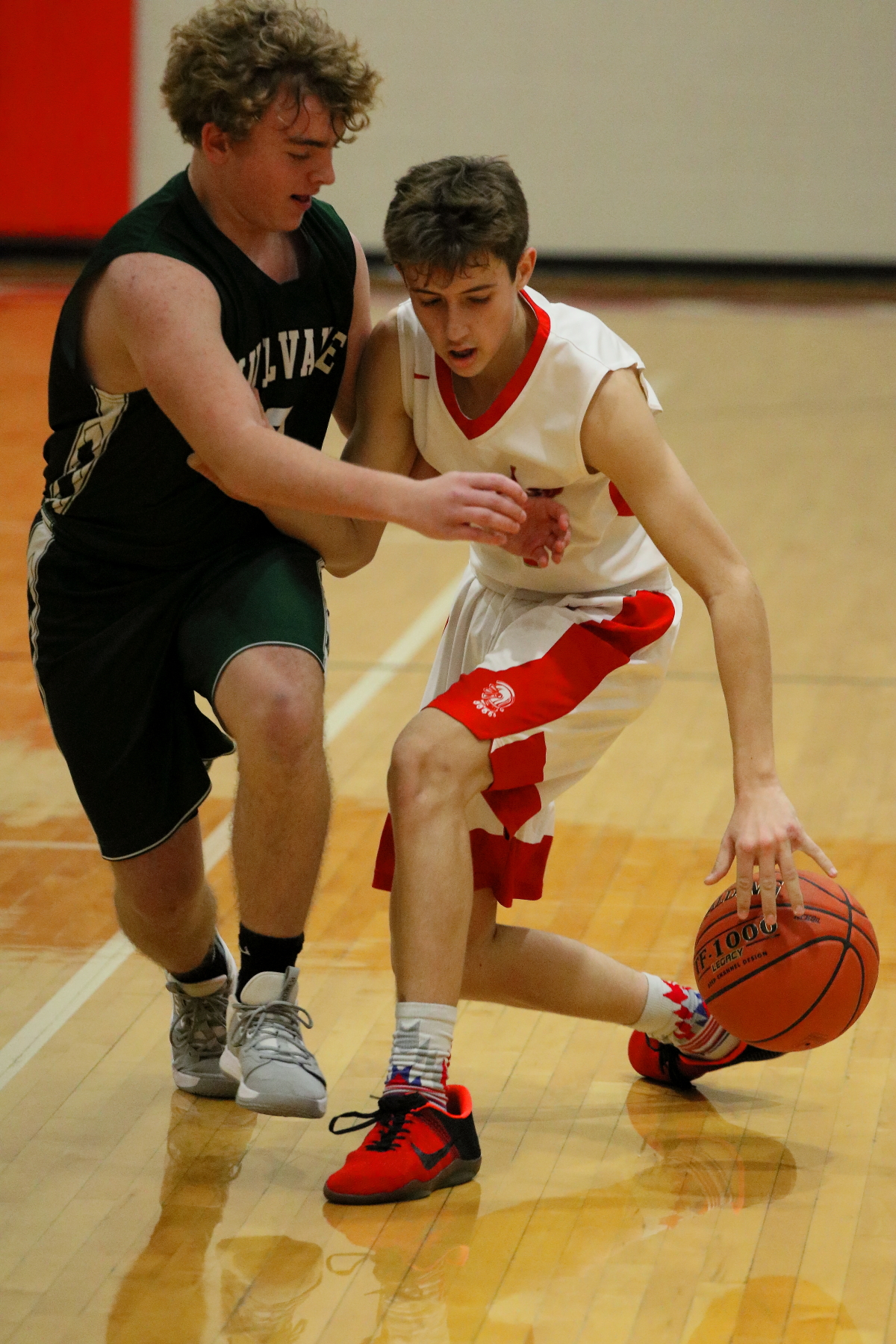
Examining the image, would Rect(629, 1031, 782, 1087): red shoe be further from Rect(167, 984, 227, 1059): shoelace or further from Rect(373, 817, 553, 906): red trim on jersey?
Rect(167, 984, 227, 1059): shoelace

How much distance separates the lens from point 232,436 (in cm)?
290

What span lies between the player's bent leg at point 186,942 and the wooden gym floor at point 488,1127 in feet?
0.23

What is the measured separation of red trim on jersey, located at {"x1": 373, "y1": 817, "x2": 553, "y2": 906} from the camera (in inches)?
127

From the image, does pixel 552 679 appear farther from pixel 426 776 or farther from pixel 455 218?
pixel 455 218

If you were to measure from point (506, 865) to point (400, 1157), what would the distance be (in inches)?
21.6

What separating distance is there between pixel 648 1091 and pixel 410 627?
11.7 feet

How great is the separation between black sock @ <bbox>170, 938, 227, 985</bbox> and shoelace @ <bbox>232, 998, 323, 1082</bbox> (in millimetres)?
356

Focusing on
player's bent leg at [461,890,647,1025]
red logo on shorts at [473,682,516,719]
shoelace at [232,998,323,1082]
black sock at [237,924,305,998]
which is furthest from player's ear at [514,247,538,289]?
shoelace at [232,998,323,1082]

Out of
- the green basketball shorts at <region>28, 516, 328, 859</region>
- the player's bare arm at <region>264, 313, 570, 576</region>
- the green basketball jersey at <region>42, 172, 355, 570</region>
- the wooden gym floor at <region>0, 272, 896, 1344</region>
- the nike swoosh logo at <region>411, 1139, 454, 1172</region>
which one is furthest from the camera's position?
the player's bare arm at <region>264, 313, 570, 576</region>

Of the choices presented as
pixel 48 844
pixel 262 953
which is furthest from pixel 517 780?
pixel 48 844

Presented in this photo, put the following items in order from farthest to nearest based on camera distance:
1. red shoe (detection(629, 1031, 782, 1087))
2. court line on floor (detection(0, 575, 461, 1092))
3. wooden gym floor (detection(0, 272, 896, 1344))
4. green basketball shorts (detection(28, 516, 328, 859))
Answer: court line on floor (detection(0, 575, 461, 1092)), red shoe (detection(629, 1031, 782, 1087)), green basketball shorts (detection(28, 516, 328, 859)), wooden gym floor (detection(0, 272, 896, 1344))

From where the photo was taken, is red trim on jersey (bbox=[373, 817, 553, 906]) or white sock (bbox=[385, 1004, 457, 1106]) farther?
red trim on jersey (bbox=[373, 817, 553, 906])

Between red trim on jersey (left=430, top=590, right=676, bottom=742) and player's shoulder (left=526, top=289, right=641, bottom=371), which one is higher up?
player's shoulder (left=526, top=289, right=641, bottom=371)

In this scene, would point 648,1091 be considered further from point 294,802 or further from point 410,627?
point 410,627
